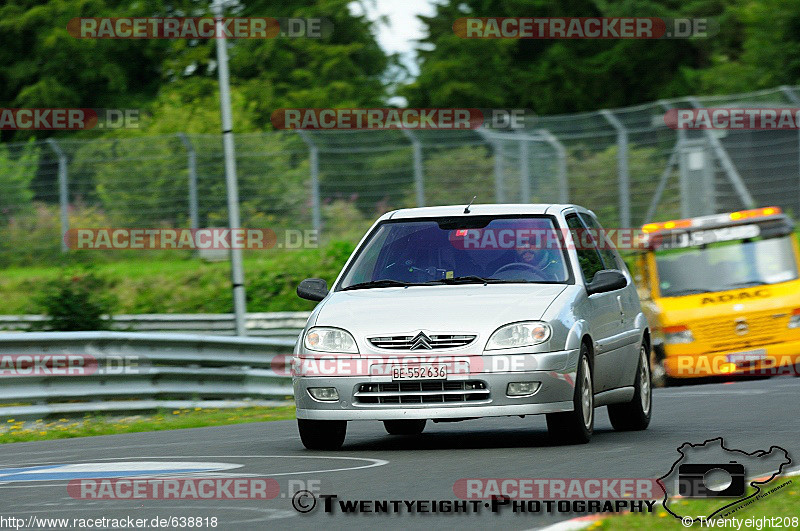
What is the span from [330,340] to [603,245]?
2962 millimetres

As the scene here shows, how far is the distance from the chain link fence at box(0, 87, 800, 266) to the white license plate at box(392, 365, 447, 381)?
61.1ft

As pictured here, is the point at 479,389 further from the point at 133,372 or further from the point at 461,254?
the point at 133,372

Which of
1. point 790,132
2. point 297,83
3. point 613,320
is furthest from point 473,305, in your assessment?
point 297,83

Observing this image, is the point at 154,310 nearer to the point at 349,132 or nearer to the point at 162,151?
the point at 162,151

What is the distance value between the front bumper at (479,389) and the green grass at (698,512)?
2714 millimetres

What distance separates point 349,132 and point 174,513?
22650mm

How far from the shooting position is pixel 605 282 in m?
10.9

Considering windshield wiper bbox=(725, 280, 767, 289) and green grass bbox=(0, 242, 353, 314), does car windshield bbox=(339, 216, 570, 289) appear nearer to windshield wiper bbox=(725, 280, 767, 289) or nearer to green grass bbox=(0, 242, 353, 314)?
windshield wiper bbox=(725, 280, 767, 289)

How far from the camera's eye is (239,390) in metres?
17.8

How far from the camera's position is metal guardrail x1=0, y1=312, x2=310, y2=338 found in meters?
27.2

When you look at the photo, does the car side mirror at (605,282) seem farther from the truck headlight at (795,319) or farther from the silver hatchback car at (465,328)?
the truck headlight at (795,319)

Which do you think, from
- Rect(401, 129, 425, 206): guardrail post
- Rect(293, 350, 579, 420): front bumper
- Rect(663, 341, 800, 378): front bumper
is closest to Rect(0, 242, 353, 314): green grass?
Rect(401, 129, 425, 206): guardrail post

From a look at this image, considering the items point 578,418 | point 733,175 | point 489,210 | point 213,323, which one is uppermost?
point 489,210

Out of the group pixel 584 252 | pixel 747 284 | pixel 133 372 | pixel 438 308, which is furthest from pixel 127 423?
pixel 747 284
